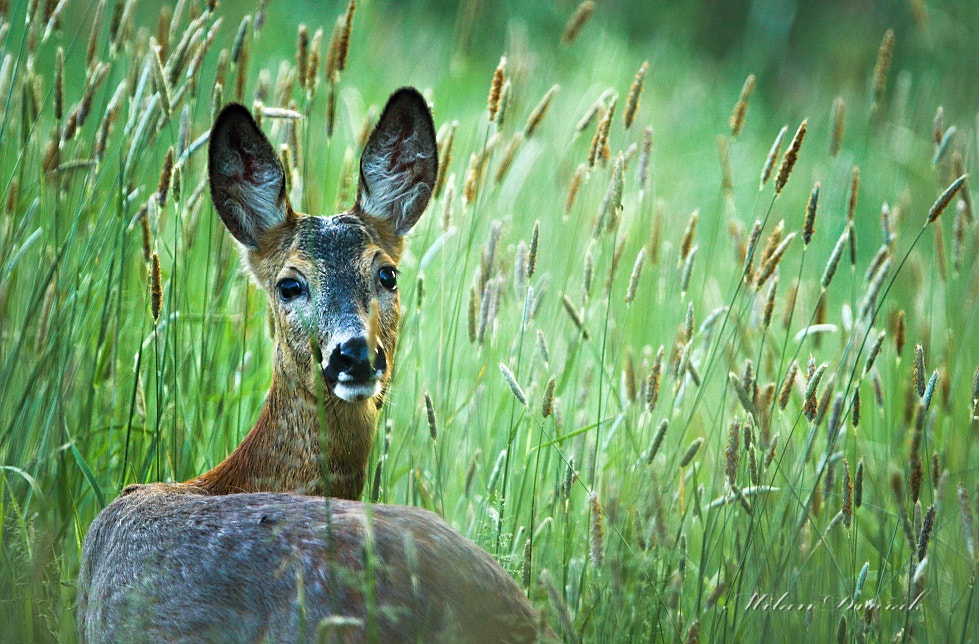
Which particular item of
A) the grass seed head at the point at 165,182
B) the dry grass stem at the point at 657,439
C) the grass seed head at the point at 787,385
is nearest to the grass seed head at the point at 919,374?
the grass seed head at the point at 787,385

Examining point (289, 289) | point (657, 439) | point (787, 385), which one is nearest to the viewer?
point (657, 439)

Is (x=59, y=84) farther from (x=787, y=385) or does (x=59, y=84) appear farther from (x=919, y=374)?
(x=919, y=374)

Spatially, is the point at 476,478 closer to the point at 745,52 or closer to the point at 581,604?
the point at 581,604

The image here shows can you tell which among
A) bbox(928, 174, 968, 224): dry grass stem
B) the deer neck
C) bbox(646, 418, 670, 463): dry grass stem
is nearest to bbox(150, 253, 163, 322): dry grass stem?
the deer neck

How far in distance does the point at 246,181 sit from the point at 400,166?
2.18 ft

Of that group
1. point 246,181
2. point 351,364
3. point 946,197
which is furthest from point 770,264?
point 246,181

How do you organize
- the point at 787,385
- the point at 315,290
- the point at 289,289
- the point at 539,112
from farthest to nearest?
the point at 539,112
the point at 289,289
the point at 315,290
the point at 787,385

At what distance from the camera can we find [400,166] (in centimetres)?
455

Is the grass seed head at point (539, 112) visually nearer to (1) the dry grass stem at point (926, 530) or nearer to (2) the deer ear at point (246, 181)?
(2) the deer ear at point (246, 181)

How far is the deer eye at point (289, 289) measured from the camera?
3.91m

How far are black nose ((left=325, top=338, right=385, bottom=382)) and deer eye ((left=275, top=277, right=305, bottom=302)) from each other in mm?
467

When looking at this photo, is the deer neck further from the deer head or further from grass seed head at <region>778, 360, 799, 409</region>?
grass seed head at <region>778, 360, 799, 409</region>

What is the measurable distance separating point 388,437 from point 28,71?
1.76 meters

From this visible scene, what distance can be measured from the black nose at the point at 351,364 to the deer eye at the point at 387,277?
546 mm
